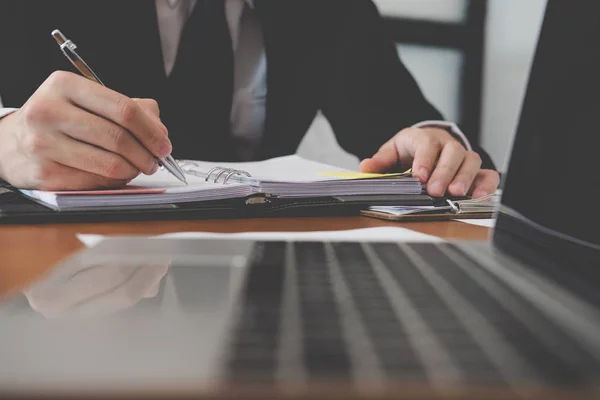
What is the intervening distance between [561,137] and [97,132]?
17.0 inches

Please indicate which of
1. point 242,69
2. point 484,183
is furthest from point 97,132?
point 242,69

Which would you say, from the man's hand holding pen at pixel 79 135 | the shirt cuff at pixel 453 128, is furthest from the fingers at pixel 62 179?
the shirt cuff at pixel 453 128

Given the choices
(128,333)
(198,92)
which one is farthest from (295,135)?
(128,333)

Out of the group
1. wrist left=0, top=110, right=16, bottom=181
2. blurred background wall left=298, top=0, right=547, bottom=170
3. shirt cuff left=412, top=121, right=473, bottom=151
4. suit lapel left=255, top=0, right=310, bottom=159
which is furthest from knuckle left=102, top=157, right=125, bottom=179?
blurred background wall left=298, top=0, right=547, bottom=170

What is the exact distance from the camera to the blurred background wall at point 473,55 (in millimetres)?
2150

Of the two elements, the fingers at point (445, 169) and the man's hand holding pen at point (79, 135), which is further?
the fingers at point (445, 169)

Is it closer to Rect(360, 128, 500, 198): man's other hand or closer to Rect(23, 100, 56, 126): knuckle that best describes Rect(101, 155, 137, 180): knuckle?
Rect(23, 100, 56, 126): knuckle

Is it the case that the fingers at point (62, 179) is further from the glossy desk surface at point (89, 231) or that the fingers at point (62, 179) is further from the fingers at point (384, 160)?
the fingers at point (384, 160)

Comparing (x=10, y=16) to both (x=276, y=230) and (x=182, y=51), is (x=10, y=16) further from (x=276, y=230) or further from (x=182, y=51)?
(x=276, y=230)

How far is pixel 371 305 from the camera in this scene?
234mm

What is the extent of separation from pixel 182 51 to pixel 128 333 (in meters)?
1.29

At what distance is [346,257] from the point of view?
36cm

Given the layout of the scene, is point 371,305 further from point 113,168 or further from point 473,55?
point 473,55

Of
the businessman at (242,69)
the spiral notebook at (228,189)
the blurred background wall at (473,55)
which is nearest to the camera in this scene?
the spiral notebook at (228,189)
